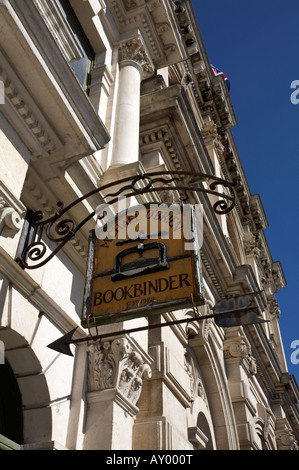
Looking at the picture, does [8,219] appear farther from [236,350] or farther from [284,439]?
[284,439]

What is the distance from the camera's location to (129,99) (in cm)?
902

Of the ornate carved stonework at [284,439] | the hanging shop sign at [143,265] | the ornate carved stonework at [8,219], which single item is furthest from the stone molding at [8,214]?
the ornate carved stonework at [284,439]

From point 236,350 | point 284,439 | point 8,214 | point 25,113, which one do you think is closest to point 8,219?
point 8,214

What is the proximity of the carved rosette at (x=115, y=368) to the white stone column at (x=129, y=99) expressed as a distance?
10.2 feet

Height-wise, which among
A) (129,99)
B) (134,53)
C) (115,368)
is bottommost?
(115,368)

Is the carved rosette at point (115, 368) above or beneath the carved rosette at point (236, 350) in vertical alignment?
beneath

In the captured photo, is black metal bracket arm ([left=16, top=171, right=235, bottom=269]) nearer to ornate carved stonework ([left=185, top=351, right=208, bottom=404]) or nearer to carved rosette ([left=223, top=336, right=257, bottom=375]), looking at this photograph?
ornate carved stonework ([left=185, top=351, right=208, bottom=404])

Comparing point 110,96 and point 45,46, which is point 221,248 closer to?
point 110,96

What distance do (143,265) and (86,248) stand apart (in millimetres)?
1643

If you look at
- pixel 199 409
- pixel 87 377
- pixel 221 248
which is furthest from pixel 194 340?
pixel 87 377

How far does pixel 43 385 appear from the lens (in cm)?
495

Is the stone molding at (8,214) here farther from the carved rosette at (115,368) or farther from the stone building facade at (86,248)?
the carved rosette at (115,368)

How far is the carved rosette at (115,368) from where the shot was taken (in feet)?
18.2

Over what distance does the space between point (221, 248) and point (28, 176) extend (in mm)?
7406
